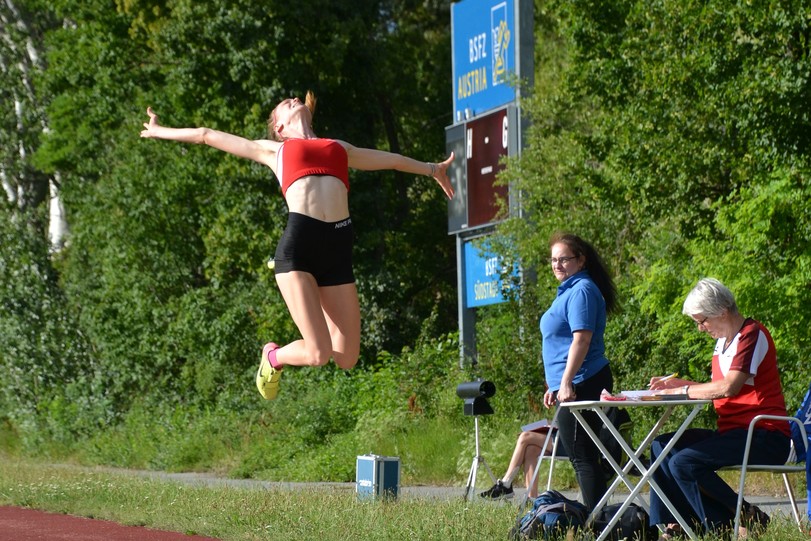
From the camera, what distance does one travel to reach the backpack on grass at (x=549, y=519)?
675 centimetres

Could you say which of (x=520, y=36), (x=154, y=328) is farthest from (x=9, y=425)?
(x=520, y=36)

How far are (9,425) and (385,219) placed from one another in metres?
8.28

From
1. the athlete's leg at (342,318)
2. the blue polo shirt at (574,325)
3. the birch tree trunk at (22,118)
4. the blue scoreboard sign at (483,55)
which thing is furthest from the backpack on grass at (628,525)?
the birch tree trunk at (22,118)

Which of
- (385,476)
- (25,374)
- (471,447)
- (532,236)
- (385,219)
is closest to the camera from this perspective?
(385,476)

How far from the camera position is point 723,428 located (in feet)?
22.8

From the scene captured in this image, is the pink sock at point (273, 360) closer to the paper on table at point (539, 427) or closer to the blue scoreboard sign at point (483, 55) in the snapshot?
the paper on table at point (539, 427)

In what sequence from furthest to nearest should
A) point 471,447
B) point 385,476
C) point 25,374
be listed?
point 25,374 < point 471,447 < point 385,476

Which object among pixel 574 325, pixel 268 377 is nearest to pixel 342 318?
pixel 268 377

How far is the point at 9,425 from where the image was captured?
78.0 feet

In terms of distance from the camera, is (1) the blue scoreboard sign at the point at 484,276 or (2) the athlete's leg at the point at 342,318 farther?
(1) the blue scoreboard sign at the point at 484,276

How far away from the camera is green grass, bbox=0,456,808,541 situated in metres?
7.31

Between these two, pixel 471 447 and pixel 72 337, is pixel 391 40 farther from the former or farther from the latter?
pixel 471 447

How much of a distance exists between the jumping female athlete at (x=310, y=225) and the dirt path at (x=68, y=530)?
58.7 inches

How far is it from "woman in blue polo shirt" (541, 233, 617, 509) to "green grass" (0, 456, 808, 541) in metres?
0.62
